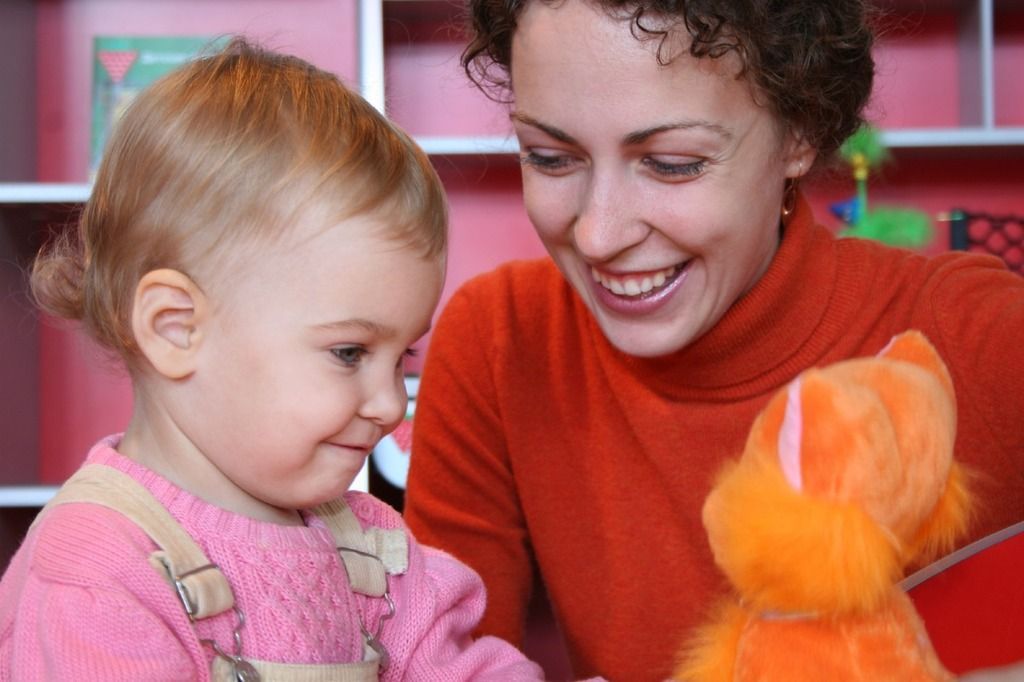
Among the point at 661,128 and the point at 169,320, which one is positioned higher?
the point at 661,128

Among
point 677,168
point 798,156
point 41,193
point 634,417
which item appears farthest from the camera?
point 41,193

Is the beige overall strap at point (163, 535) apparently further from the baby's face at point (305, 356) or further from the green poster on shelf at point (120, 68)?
the green poster on shelf at point (120, 68)

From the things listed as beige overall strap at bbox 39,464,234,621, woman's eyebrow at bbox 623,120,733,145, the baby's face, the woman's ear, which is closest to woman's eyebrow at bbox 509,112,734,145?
woman's eyebrow at bbox 623,120,733,145

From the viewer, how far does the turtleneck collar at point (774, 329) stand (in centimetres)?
131

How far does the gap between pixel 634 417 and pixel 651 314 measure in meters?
0.18

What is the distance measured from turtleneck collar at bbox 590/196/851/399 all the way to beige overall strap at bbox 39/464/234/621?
64 centimetres

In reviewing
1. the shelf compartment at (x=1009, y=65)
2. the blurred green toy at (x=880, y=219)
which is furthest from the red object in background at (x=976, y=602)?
the shelf compartment at (x=1009, y=65)

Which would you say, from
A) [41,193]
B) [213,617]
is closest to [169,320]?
[213,617]

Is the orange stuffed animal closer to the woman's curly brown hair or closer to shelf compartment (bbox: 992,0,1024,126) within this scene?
the woman's curly brown hair

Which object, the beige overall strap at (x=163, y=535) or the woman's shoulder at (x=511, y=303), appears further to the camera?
the woman's shoulder at (x=511, y=303)

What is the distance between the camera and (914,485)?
741 millimetres

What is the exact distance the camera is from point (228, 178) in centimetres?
92

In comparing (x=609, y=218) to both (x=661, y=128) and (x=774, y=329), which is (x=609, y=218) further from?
(x=774, y=329)

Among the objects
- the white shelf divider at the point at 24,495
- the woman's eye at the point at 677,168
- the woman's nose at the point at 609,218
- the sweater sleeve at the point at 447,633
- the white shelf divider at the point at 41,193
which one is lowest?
the white shelf divider at the point at 24,495
